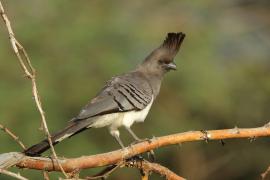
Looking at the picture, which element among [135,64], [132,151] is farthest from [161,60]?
[135,64]

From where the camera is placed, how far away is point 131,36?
11.4 meters

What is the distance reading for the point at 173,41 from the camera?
5750 millimetres

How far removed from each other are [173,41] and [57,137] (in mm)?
1745

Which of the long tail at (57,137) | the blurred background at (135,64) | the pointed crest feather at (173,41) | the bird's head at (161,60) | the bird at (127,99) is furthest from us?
the blurred background at (135,64)

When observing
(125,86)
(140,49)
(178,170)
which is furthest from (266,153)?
(125,86)

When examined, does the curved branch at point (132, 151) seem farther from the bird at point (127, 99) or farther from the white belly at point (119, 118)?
the white belly at point (119, 118)

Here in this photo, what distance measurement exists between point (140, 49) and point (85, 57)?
867mm

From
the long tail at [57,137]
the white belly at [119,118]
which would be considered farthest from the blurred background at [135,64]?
the long tail at [57,137]

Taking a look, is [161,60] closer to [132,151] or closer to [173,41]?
[173,41]

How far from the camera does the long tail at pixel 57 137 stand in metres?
3.80

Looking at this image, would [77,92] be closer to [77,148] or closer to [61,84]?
[61,84]

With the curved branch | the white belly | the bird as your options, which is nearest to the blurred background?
the bird

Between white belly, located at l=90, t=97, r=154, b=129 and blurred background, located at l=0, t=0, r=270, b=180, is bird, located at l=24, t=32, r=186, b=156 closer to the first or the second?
white belly, located at l=90, t=97, r=154, b=129

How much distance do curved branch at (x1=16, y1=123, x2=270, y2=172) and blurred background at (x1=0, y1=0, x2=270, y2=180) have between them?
18.0ft
